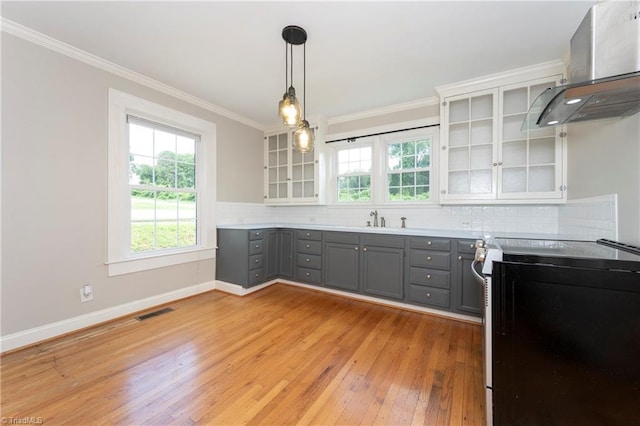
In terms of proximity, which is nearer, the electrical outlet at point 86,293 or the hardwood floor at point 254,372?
the hardwood floor at point 254,372

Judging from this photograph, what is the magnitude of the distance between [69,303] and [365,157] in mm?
3765

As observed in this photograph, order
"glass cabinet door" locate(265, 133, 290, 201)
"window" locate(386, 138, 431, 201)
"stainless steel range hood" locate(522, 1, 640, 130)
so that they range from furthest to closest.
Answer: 1. "glass cabinet door" locate(265, 133, 290, 201)
2. "window" locate(386, 138, 431, 201)
3. "stainless steel range hood" locate(522, 1, 640, 130)

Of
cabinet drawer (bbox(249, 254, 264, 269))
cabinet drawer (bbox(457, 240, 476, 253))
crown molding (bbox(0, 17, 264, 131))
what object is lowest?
cabinet drawer (bbox(249, 254, 264, 269))

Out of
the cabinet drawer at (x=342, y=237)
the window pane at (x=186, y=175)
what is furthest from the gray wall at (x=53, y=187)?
the cabinet drawer at (x=342, y=237)

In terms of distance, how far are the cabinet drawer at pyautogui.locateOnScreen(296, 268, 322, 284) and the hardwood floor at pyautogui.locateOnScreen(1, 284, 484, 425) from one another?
84 centimetres

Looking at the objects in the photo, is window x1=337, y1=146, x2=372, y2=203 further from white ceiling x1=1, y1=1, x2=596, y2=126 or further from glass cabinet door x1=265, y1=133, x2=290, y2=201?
white ceiling x1=1, y1=1, x2=596, y2=126

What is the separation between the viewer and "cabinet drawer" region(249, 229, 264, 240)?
343cm

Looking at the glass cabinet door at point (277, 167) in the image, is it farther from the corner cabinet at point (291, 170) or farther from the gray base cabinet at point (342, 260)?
the gray base cabinet at point (342, 260)

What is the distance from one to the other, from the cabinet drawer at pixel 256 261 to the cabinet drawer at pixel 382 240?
1.50 metres

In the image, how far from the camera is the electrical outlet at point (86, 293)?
7.89ft

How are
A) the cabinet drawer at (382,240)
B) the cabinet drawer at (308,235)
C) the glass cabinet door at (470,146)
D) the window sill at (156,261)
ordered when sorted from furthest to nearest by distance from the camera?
the cabinet drawer at (308,235) → the cabinet drawer at (382,240) → the glass cabinet door at (470,146) → the window sill at (156,261)

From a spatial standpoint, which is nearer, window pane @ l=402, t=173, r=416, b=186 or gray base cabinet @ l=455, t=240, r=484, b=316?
gray base cabinet @ l=455, t=240, r=484, b=316

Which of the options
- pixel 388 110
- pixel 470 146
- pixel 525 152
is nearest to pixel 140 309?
pixel 388 110

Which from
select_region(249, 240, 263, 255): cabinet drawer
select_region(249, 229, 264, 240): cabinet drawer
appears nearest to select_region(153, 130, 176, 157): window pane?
select_region(249, 229, 264, 240): cabinet drawer
